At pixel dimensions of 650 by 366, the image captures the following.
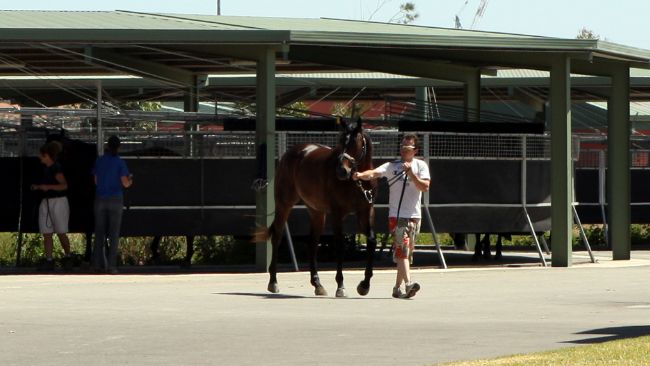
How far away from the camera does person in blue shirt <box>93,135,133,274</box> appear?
2286cm

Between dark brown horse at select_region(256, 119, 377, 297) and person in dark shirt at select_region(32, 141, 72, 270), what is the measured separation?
4435mm

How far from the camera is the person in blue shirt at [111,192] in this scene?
2286 cm

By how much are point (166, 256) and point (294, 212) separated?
319 centimetres

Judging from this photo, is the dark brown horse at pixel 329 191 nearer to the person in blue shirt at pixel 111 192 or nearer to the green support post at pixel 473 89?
the person in blue shirt at pixel 111 192

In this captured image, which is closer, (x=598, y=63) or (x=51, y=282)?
(x=51, y=282)

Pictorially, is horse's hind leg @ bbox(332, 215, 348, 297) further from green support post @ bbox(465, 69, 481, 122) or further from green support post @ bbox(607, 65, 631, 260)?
green support post @ bbox(465, 69, 481, 122)

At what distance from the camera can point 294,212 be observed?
81.4ft

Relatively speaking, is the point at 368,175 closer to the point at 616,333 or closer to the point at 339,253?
the point at 339,253

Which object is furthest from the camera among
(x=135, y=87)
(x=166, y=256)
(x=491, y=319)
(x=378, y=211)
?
(x=135, y=87)

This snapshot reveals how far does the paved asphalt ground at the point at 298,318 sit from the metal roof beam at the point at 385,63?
4.44 meters

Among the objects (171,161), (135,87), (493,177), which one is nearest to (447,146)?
(493,177)

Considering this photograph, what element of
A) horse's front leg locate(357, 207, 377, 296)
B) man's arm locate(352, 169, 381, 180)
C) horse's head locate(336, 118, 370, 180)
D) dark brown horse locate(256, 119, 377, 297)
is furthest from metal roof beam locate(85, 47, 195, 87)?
man's arm locate(352, 169, 381, 180)

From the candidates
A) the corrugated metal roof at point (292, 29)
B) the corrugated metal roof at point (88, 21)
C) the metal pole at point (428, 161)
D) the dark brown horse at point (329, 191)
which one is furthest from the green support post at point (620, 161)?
the dark brown horse at point (329, 191)

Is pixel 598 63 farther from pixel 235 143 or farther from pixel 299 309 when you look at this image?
pixel 299 309
